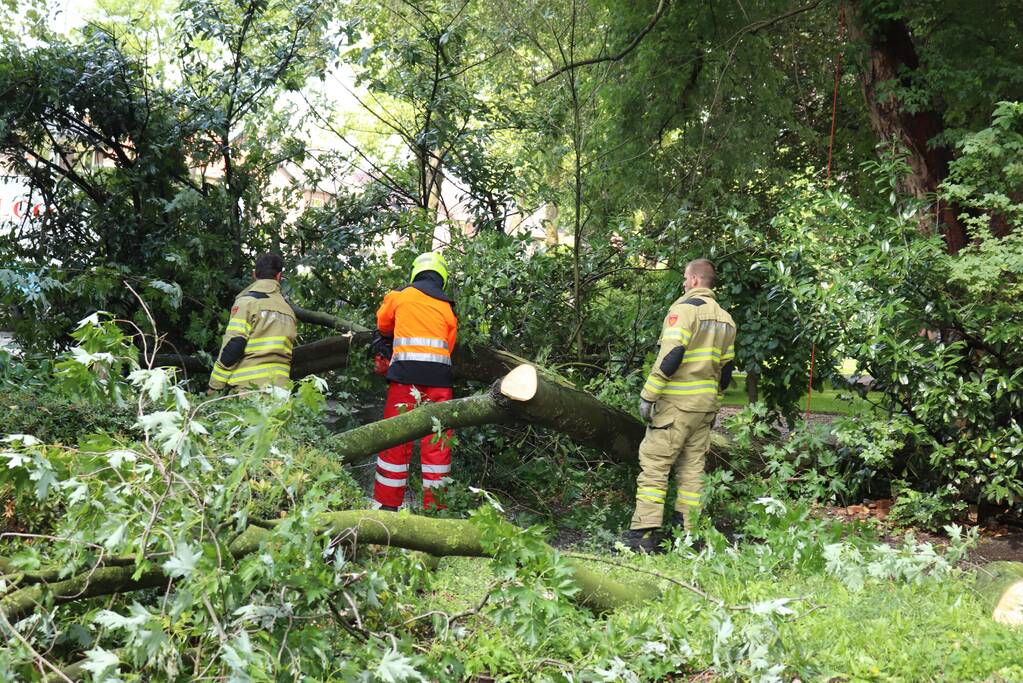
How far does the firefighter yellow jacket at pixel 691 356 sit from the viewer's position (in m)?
6.48

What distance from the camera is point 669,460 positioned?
21.6 ft

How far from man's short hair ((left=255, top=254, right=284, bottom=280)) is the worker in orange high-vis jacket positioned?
0.81m

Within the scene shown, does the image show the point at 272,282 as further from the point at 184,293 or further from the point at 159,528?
the point at 159,528

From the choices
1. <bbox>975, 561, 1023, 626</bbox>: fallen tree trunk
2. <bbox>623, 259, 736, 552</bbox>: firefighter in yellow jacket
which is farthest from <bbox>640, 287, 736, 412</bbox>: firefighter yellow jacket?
<bbox>975, 561, 1023, 626</bbox>: fallen tree trunk

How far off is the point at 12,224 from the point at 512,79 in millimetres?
4712

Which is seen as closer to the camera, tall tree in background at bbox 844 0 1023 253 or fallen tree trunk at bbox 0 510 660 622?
fallen tree trunk at bbox 0 510 660 622

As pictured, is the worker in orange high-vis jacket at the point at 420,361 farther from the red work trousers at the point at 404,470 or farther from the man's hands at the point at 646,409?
the man's hands at the point at 646,409

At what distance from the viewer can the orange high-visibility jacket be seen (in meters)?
6.92

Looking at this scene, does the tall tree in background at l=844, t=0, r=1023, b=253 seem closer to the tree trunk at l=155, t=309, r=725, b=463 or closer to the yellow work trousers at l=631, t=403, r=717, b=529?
the yellow work trousers at l=631, t=403, r=717, b=529

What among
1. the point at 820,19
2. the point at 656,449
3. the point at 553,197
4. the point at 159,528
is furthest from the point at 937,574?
the point at 820,19

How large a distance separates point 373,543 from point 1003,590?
9.40 feet

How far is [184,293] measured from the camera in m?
7.76

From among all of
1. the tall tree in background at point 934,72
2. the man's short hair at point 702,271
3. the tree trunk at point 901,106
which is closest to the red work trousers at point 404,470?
the man's short hair at point 702,271

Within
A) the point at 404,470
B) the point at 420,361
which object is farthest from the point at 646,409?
the point at 404,470
